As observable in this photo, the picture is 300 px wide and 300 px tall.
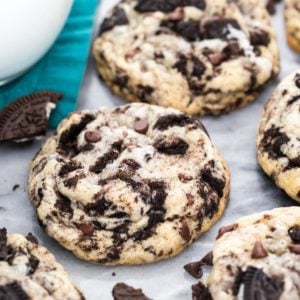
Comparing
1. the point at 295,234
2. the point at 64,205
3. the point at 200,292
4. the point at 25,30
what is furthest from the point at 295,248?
the point at 25,30

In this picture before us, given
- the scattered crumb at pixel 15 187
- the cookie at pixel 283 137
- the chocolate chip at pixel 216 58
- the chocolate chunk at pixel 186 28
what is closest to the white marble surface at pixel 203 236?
the scattered crumb at pixel 15 187

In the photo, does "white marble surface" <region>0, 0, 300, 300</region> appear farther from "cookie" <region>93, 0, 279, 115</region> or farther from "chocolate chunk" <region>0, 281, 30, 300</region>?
"chocolate chunk" <region>0, 281, 30, 300</region>

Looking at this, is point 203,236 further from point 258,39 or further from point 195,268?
point 258,39

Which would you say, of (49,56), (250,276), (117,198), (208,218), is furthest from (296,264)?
(49,56)

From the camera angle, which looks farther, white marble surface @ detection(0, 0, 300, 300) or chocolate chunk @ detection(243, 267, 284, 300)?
white marble surface @ detection(0, 0, 300, 300)

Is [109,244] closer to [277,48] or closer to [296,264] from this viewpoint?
[296,264]

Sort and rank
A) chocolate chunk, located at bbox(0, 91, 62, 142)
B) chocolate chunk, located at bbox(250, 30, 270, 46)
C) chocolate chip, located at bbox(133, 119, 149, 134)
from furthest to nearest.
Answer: chocolate chunk, located at bbox(250, 30, 270, 46)
chocolate chunk, located at bbox(0, 91, 62, 142)
chocolate chip, located at bbox(133, 119, 149, 134)

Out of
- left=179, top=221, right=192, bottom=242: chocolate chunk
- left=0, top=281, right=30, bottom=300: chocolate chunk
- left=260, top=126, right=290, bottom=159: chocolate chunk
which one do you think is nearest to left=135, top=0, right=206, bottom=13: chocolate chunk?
left=260, top=126, right=290, bottom=159: chocolate chunk
